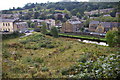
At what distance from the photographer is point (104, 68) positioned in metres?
3.41

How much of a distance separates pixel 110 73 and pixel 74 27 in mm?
23289

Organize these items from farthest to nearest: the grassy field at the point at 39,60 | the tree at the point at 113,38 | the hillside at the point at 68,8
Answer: the hillside at the point at 68,8 < the tree at the point at 113,38 < the grassy field at the point at 39,60

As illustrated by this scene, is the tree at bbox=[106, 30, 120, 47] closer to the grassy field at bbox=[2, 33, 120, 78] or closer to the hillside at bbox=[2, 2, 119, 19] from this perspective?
the grassy field at bbox=[2, 33, 120, 78]

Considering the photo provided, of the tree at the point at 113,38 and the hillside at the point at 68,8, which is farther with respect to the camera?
the hillside at the point at 68,8

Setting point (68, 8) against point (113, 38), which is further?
point (68, 8)

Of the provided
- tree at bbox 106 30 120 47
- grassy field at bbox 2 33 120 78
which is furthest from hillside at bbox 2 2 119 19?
grassy field at bbox 2 33 120 78

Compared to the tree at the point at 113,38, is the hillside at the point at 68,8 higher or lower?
higher

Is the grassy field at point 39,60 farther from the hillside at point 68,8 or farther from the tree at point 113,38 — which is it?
the hillside at point 68,8

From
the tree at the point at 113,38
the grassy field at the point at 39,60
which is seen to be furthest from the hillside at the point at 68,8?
the grassy field at the point at 39,60

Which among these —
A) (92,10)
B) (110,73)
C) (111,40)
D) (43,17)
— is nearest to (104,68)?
(110,73)

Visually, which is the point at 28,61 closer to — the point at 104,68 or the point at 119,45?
the point at 104,68

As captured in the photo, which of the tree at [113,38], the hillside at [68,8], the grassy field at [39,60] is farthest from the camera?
the hillside at [68,8]

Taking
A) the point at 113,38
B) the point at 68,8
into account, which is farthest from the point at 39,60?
the point at 68,8

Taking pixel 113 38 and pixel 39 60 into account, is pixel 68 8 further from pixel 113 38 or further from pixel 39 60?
pixel 39 60
